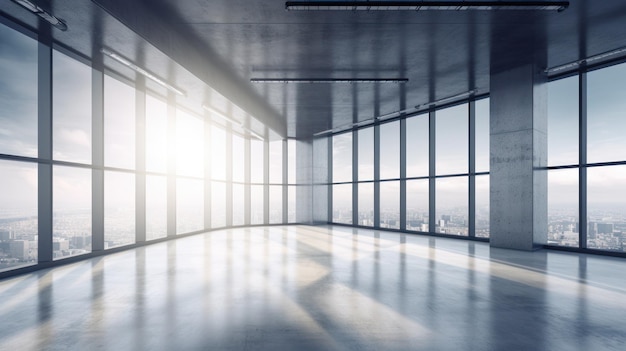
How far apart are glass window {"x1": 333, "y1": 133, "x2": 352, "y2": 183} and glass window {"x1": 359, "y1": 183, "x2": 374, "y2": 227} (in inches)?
50.2

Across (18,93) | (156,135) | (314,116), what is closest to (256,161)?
(314,116)

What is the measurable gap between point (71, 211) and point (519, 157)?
563 inches

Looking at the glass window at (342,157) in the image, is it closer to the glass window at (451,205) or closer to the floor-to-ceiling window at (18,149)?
the glass window at (451,205)

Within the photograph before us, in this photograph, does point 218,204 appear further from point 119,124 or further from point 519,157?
point 519,157

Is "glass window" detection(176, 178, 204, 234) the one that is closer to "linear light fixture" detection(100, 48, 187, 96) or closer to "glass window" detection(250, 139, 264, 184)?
"glass window" detection(250, 139, 264, 184)

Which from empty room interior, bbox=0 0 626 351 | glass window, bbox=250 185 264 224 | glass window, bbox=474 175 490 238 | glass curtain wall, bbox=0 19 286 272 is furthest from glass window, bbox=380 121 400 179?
glass curtain wall, bbox=0 19 286 272

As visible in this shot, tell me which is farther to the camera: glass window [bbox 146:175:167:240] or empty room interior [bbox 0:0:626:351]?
glass window [bbox 146:175:167:240]

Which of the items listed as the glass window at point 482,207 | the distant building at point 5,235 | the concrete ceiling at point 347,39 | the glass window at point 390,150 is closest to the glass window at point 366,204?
the glass window at point 390,150

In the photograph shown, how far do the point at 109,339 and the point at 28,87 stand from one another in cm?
739

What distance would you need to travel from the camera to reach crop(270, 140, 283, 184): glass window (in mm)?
18541

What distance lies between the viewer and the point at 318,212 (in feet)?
62.3

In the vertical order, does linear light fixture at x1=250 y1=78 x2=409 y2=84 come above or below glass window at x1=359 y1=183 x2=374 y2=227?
above

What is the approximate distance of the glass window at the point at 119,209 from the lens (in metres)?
9.33

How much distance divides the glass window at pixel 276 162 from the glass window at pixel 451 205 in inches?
383
